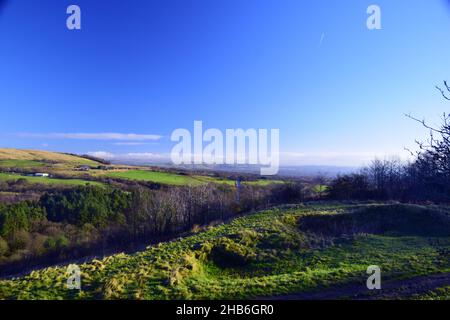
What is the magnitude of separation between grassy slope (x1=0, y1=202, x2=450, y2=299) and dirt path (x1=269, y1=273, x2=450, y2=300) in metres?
0.40

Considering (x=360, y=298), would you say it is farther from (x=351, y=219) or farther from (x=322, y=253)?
(x=351, y=219)

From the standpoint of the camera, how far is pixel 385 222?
2117 centimetres

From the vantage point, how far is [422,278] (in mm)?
9805

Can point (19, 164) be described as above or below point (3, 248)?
above

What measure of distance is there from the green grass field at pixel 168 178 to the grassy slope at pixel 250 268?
103 ft

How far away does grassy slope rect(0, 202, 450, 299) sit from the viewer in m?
9.21

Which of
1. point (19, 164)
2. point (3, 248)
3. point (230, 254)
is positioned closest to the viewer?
point (230, 254)

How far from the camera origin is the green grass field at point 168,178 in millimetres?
48062

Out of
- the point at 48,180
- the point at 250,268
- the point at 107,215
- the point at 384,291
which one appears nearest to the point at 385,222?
the point at 250,268

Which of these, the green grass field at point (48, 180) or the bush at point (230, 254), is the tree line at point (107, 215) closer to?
the green grass field at point (48, 180)

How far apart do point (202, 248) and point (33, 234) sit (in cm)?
2936

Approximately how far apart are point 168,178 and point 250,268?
129 feet

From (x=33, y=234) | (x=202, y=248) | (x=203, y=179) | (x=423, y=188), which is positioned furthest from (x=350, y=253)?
(x=203, y=179)

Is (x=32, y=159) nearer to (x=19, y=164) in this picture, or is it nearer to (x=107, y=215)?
(x=19, y=164)
